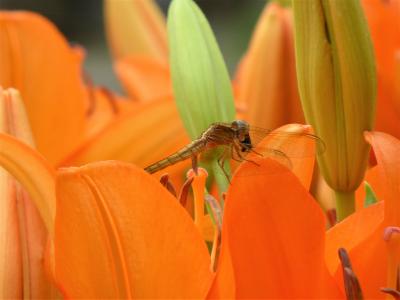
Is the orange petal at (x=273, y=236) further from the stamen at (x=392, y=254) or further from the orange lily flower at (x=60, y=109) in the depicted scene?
the orange lily flower at (x=60, y=109)

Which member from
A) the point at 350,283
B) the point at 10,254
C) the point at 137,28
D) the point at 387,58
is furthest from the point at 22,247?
the point at 137,28

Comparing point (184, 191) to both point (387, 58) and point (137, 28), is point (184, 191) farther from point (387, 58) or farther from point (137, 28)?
point (137, 28)

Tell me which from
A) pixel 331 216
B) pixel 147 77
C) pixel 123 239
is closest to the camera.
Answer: pixel 123 239

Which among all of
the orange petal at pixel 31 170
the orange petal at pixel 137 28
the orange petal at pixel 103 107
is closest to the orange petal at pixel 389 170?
the orange petal at pixel 31 170

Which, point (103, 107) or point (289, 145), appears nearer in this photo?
point (289, 145)

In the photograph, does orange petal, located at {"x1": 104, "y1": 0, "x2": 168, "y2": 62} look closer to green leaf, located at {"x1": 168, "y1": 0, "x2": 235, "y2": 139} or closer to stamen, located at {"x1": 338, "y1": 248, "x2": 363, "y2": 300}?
green leaf, located at {"x1": 168, "y1": 0, "x2": 235, "y2": 139}
